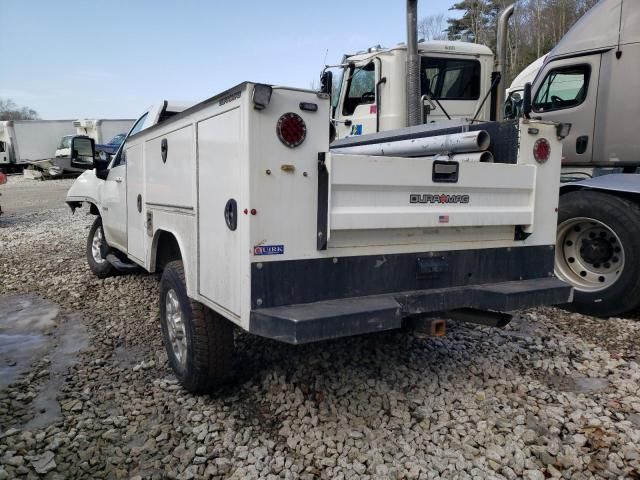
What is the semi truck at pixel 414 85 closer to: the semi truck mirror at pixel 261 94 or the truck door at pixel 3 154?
the semi truck mirror at pixel 261 94

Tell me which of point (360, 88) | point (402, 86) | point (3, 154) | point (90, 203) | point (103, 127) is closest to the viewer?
point (90, 203)

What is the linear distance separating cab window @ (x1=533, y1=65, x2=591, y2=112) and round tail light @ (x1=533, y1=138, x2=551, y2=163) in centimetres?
269

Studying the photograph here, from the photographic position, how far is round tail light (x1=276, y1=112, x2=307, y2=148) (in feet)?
8.48

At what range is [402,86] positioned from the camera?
6.90m

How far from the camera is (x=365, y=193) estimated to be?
278cm

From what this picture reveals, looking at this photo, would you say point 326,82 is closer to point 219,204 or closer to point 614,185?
point 614,185

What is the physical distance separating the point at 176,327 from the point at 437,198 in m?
1.97

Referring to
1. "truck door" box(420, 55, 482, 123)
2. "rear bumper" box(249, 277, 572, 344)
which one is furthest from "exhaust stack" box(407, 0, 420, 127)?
"rear bumper" box(249, 277, 572, 344)

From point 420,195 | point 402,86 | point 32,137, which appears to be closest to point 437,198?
point 420,195

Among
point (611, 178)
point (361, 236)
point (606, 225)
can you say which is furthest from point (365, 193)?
point (611, 178)

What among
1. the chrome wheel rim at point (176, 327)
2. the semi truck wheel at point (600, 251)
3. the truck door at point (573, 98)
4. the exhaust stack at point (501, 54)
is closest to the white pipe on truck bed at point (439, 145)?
the chrome wheel rim at point (176, 327)

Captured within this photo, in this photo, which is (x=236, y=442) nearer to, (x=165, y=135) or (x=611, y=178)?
(x=165, y=135)

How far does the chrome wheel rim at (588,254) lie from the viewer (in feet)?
16.5

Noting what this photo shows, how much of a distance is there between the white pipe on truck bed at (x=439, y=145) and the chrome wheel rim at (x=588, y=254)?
2.24 meters
